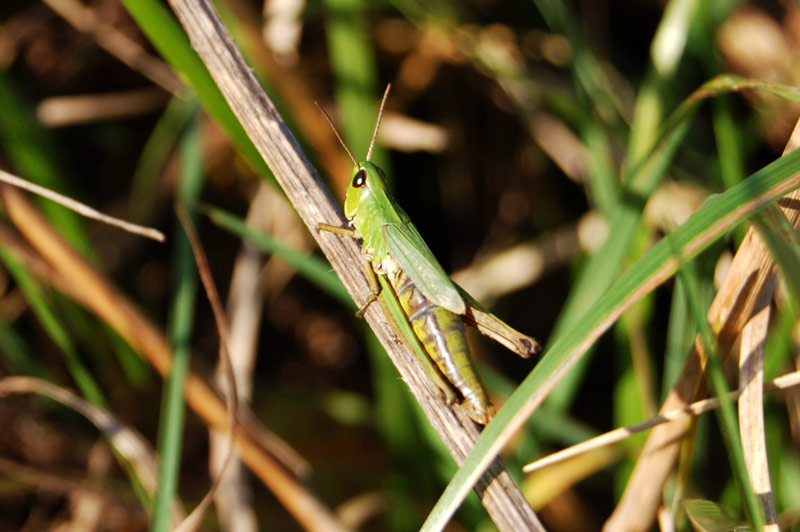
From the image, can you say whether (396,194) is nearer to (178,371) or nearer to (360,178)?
(360,178)

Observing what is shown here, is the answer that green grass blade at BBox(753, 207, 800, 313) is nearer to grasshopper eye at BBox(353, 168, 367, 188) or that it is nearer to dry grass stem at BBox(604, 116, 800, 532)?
dry grass stem at BBox(604, 116, 800, 532)

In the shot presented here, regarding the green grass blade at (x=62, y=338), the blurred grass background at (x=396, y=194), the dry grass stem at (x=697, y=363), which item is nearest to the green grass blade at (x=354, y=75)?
the blurred grass background at (x=396, y=194)

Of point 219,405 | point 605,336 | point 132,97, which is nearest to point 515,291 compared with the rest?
point 605,336

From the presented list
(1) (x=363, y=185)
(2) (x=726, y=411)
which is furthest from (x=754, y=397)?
(1) (x=363, y=185)

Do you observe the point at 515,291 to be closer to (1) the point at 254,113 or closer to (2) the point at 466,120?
(2) the point at 466,120

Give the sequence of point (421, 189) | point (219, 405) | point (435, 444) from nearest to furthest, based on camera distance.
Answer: point (219, 405)
point (435, 444)
point (421, 189)

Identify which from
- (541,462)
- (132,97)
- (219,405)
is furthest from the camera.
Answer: (132,97)
